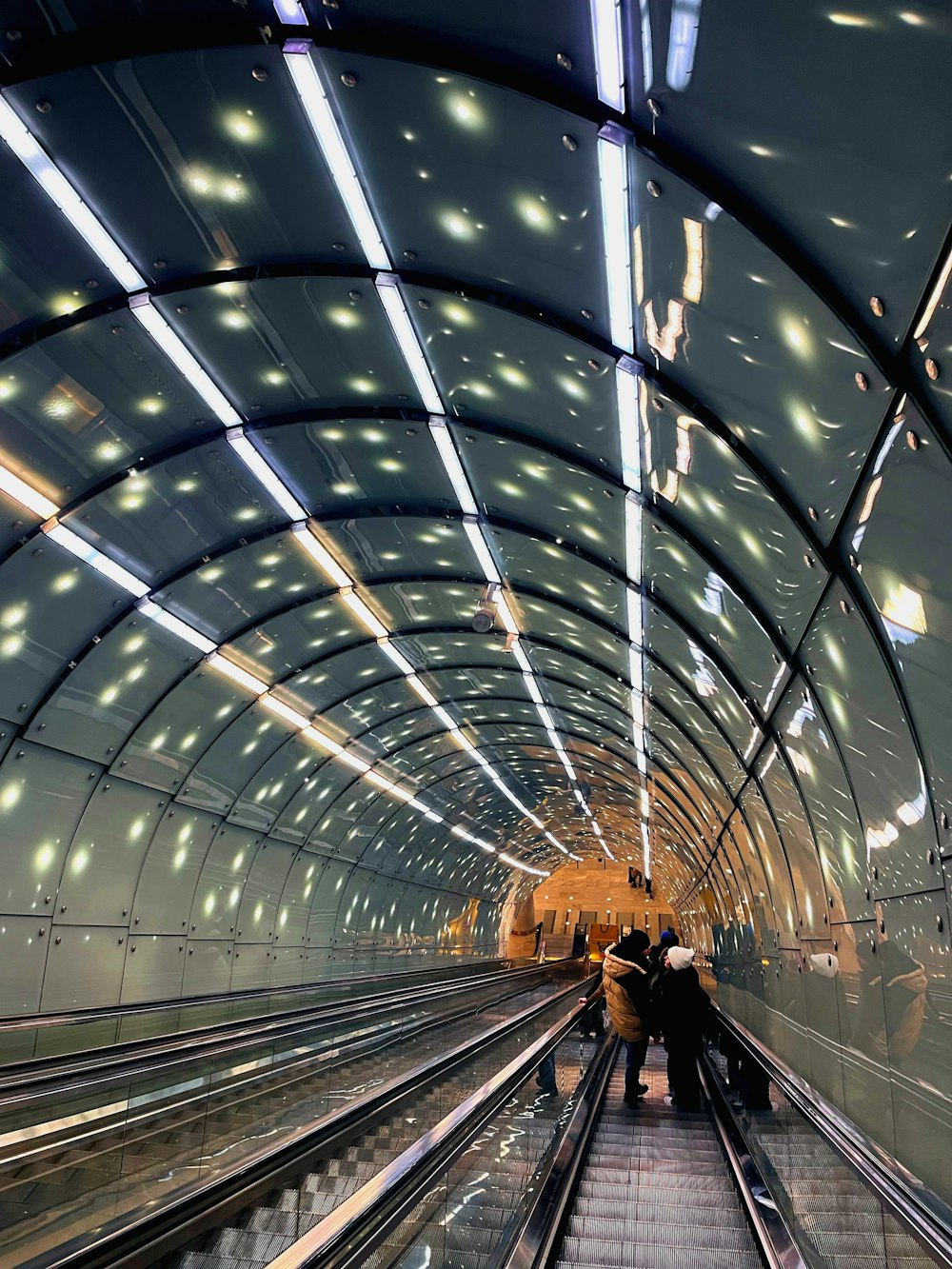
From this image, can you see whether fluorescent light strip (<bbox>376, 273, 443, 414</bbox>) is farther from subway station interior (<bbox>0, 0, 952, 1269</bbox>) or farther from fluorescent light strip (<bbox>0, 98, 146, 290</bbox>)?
fluorescent light strip (<bbox>0, 98, 146, 290</bbox>)

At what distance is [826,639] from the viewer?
7840mm

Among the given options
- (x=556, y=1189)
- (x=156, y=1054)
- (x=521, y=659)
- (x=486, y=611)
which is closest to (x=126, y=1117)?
(x=556, y=1189)

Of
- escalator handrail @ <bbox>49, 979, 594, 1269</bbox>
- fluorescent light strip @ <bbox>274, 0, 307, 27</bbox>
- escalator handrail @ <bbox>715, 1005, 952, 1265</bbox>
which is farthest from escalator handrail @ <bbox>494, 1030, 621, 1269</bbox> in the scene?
fluorescent light strip @ <bbox>274, 0, 307, 27</bbox>

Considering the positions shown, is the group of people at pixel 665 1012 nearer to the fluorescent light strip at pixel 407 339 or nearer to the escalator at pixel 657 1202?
the escalator at pixel 657 1202

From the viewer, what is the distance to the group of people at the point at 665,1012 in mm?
11641

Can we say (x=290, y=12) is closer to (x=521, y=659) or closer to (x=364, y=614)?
(x=364, y=614)

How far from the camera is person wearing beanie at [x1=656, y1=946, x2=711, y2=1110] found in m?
11.6

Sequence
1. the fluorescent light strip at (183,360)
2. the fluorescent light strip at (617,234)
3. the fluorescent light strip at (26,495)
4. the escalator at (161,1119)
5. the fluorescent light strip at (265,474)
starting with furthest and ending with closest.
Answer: the fluorescent light strip at (265,474) < the fluorescent light strip at (26,495) < the fluorescent light strip at (183,360) < the fluorescent light strip at (617,234) < the escalator at (161,1119)

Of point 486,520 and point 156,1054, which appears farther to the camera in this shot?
point 486,520

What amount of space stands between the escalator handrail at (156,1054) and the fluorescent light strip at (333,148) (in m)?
7.69

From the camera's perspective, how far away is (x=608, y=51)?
17.6 feet

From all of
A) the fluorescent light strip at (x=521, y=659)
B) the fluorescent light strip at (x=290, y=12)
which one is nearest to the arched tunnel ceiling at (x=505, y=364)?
the fluorescent light strip at (x=290, y=12)

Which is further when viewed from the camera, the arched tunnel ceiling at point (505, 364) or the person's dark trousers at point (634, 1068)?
the person's dark trousers at point (634, 1068)

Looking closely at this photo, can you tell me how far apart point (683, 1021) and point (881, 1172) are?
249 inches
